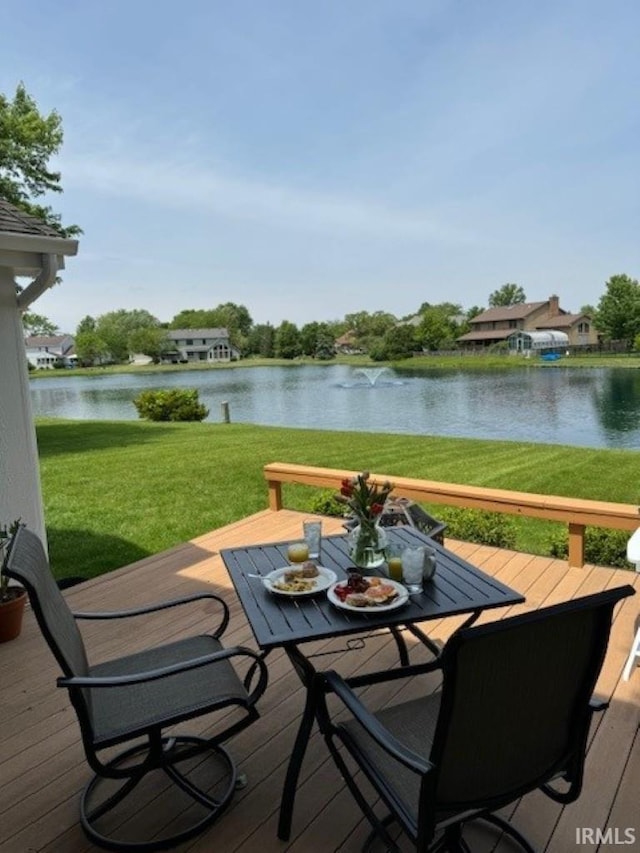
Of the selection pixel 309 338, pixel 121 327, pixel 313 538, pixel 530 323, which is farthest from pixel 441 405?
pixel 121 327

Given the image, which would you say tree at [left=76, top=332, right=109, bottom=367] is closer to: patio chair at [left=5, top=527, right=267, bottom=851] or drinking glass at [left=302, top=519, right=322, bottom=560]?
drinking glass at [left=302, top=519, right=322, bottom=560]

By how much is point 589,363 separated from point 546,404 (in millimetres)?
21046

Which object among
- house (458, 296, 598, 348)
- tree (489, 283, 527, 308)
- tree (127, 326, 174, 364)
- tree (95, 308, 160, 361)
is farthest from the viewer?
tree (489, 283, 527, 308)

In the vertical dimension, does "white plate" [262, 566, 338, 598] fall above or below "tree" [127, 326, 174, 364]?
below

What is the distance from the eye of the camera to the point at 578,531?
3.80m

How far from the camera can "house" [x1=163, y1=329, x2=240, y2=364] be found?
61.4m

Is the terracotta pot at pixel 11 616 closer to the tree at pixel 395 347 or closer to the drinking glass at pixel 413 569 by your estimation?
the drinking glass at pixel 413 569

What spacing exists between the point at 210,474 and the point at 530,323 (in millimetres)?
58439

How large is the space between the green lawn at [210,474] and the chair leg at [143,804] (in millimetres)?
2706

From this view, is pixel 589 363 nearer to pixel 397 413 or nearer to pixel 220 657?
pixel 397 413

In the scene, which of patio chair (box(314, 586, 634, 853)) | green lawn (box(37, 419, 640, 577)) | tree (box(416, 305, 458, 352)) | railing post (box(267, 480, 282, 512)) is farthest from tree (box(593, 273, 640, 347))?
patio chair (box(314, 586, 634, 853))

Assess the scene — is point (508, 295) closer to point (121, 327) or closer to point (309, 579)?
point (121, 327)

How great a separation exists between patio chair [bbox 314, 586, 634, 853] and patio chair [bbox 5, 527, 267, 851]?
581mm

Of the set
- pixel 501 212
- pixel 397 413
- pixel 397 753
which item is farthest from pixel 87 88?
pixel 501 212
